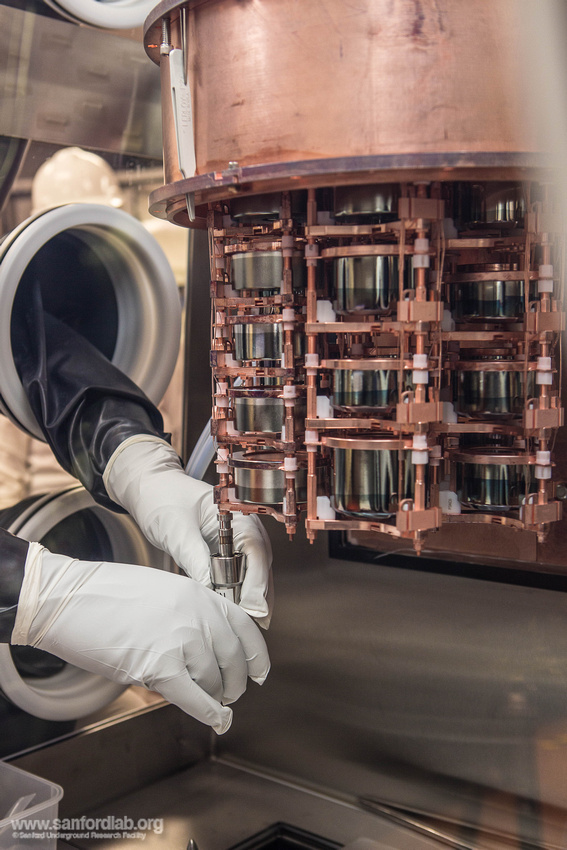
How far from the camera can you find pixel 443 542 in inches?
49.3

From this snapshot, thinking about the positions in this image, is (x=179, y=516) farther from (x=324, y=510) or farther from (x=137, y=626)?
(x=324, y=510)

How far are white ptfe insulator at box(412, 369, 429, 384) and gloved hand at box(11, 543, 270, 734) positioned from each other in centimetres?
37

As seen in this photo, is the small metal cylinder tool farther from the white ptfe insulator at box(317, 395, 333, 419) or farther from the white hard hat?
the white hard hat

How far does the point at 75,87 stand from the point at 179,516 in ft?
2.40

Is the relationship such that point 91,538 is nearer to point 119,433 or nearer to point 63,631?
point 119,433

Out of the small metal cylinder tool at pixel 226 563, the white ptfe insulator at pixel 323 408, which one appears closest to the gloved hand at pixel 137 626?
the small metal cylinder tool at pixel 226 563

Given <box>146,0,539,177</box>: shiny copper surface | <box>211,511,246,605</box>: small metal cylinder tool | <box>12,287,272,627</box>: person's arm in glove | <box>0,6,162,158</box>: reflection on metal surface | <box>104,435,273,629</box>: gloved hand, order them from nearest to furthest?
<box>146,0,539,177</box>: shiny copper surface
<box>211,511,246,605</box>: small metal cylinder tool
<box>104,435,273,629</box>: gloved hand
<box>12,287,272,627</box>: person's arm in glove
<box>0,6,162,158</box>: reflection on metal surface

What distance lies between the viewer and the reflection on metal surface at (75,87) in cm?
129

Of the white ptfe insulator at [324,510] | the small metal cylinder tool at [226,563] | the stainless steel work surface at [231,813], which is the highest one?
the white ptfe insulator at [324,510]

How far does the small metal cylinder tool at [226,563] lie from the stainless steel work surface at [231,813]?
1.96 ft

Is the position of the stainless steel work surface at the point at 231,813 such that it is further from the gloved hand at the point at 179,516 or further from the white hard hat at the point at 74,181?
the white hard hat at the point at 74,181

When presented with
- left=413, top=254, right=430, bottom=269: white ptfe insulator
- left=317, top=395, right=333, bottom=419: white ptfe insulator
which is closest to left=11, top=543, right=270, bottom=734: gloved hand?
left=317, top=395, right=333, bottom=419: white ptfe insulator

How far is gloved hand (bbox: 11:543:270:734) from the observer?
943 mm

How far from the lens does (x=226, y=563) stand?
956 mm
